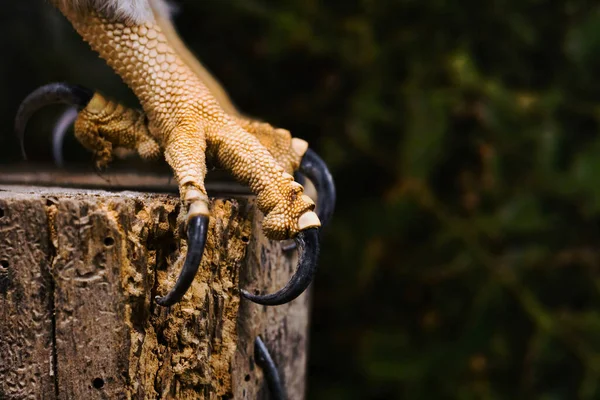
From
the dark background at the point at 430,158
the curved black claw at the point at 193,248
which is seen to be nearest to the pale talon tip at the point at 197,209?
the curved black claw at the point at 193,248

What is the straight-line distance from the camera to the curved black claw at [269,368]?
761 mm

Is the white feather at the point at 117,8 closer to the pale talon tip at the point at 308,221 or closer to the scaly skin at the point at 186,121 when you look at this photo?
the scaly skin at the point at 186,121

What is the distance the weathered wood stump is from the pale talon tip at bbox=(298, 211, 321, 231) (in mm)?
113

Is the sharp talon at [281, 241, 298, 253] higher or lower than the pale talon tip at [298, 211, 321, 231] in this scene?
lower

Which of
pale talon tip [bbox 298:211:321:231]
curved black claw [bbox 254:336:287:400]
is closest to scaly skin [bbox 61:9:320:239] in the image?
pale talon tip [bbox 298:211:321:231]

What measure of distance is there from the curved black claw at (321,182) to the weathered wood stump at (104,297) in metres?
0.11

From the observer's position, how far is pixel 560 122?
1565mm

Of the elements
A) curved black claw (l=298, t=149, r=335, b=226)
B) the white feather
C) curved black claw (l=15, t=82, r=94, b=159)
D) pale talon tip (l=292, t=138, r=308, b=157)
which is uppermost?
the white feather

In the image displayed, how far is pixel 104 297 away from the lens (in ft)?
2.01

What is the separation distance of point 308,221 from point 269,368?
11.0 inches

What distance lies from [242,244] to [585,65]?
122cm

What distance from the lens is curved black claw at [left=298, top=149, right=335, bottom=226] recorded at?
2.43 ft

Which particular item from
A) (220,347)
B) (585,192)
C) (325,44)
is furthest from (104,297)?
(585,192)

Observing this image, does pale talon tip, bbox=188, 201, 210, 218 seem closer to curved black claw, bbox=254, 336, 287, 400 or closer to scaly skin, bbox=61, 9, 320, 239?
scaly skin, bbox=61, 9, 320, 239
